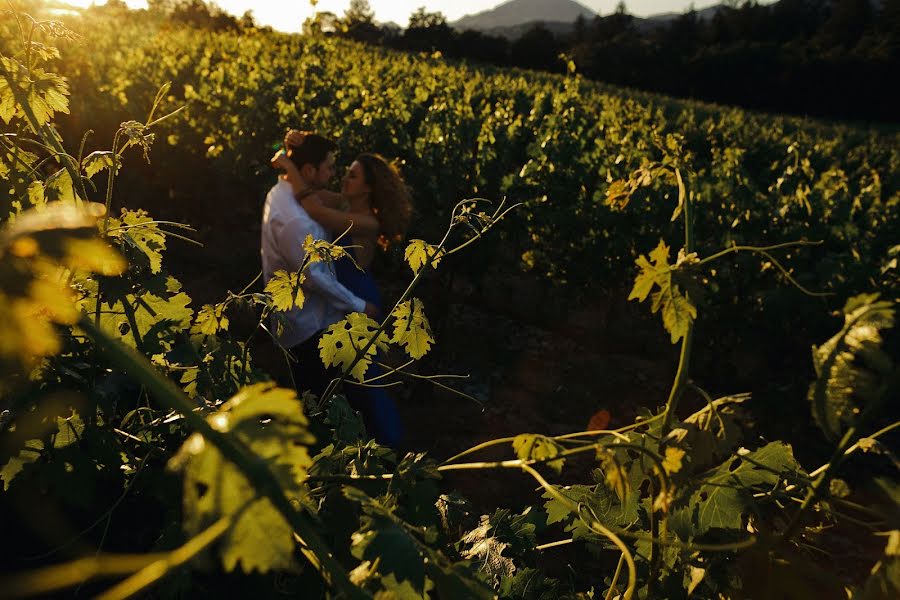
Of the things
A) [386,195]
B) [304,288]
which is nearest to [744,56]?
[386,195]

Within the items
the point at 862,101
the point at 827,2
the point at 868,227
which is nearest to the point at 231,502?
the point at 868,227

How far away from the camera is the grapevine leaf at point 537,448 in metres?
0.78

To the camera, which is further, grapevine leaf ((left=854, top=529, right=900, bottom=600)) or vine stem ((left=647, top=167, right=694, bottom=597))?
vine stem ((left=647, top=167, right=694, bottom=597))

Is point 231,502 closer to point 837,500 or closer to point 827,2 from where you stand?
point 837,500

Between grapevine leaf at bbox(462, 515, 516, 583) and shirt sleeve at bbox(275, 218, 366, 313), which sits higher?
grapevine leaf at bbox(462, 515, 516, 583)

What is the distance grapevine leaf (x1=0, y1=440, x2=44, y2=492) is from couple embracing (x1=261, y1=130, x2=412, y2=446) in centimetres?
241

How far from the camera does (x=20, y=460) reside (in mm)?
1002

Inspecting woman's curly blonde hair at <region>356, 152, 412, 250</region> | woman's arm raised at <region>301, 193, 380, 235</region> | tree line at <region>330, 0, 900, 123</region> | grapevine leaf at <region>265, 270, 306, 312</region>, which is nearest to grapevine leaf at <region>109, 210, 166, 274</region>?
grapevine leaf at <region>265, 270, 306, 312</region>

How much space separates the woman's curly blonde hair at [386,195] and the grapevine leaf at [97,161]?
330cm

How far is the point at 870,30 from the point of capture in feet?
199

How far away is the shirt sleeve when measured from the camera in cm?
360

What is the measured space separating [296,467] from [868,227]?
7.79m

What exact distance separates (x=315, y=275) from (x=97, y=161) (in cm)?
242

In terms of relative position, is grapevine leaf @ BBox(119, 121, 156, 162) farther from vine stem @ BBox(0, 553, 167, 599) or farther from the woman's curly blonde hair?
the woman's curly blonde hair
